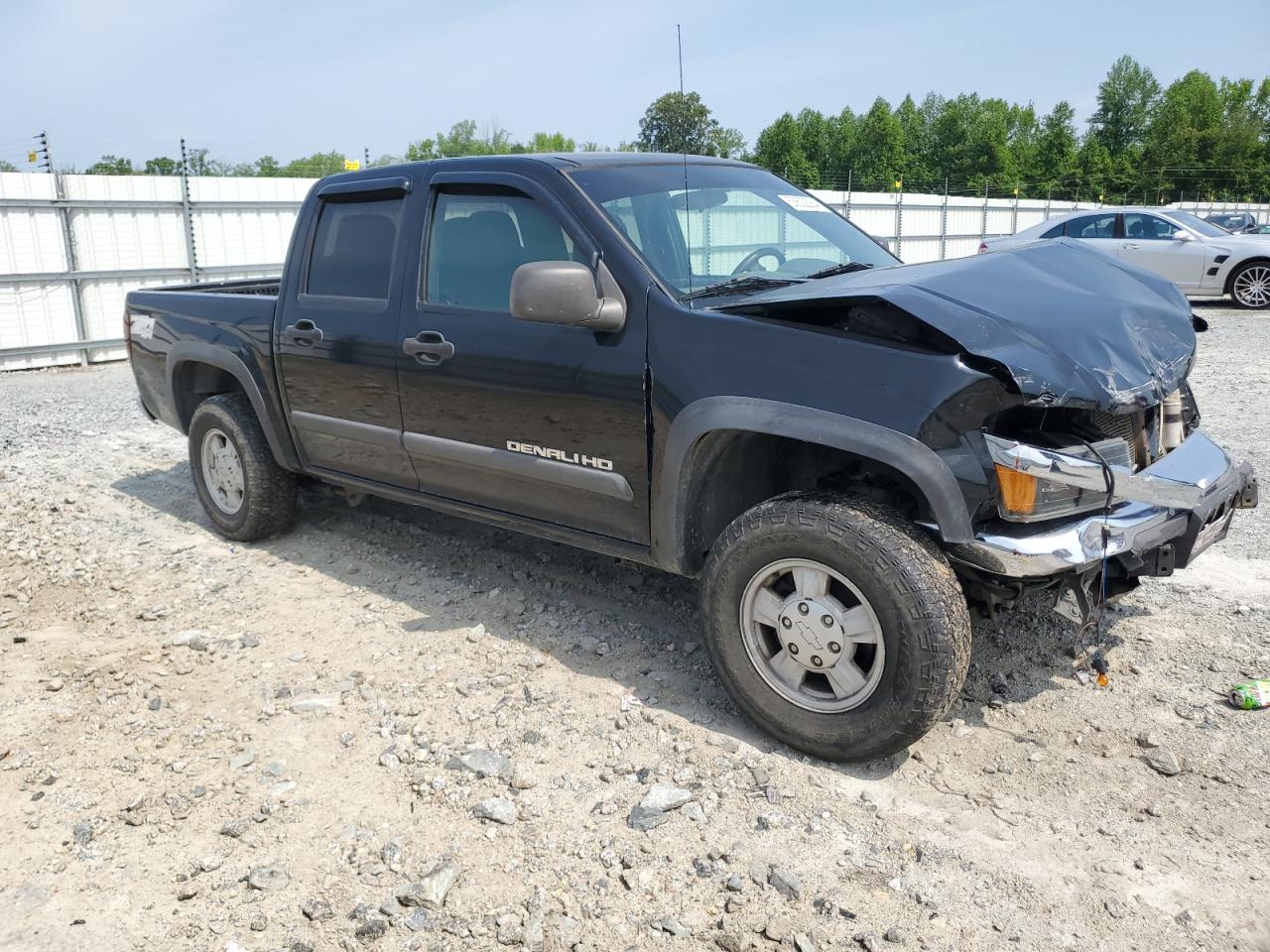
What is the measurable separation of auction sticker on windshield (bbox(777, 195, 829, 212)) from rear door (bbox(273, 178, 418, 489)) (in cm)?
170

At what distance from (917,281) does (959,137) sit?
82200mm

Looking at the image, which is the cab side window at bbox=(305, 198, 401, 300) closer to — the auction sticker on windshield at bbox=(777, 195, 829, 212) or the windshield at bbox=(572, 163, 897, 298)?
the windshield at bbox=(572, 163, 897, 298)

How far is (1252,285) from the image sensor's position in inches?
609

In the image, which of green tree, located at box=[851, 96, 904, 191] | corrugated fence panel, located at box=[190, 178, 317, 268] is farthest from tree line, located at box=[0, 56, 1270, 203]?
corrugated fence panel, located at box=[190, 178, 317, 268]

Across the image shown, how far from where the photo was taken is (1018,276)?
352 centimetres

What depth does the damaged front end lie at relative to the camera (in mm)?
2982

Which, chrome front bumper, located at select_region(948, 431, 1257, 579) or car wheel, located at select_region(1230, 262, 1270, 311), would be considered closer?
chrome front bumper, located at select_region(948, 431, 1257, 579)

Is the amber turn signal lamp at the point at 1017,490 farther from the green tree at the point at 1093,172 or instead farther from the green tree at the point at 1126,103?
the green tree at the point at 1126,103

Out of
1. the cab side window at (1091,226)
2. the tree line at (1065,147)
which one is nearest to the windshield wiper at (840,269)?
the cab side window at (1091,226)

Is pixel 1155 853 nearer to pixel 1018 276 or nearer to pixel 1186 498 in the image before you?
pixel 1186 498

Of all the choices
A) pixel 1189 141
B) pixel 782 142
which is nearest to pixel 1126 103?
pixel 1189 141

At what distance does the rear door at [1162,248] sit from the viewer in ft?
51.2

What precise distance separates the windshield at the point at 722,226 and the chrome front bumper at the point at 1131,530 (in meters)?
1.37

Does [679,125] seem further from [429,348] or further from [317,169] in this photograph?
[317,169]
